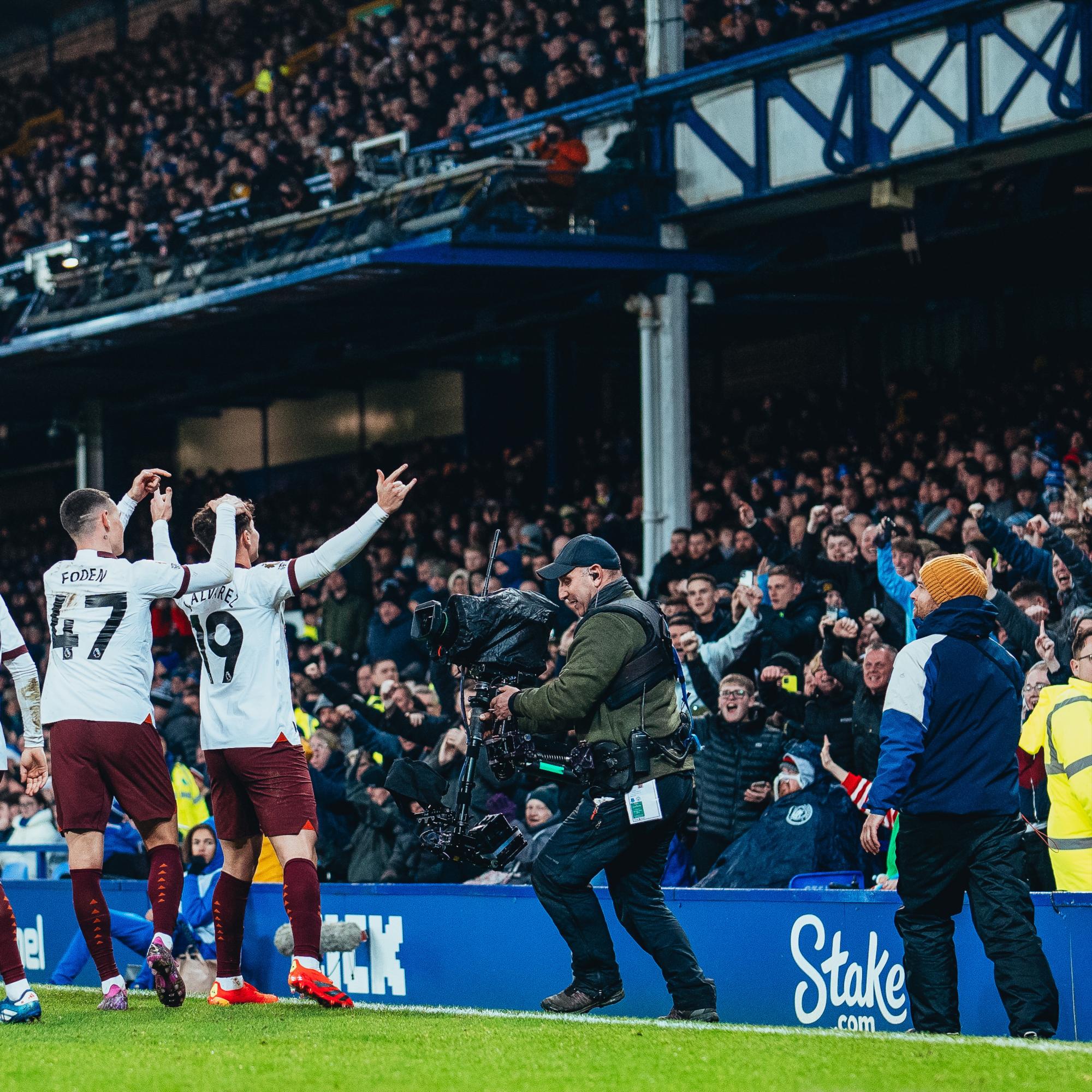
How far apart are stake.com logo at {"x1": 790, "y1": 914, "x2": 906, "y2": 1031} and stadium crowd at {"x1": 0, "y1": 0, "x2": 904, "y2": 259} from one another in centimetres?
1002

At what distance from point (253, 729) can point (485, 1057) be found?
1.97 metres

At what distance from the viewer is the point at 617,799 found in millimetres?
7043

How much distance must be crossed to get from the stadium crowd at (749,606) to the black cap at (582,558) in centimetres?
207

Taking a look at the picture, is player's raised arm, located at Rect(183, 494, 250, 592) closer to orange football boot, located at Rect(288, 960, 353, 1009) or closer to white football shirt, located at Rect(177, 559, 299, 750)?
white football shirt, located at Rect(177, 559, 299, 750)

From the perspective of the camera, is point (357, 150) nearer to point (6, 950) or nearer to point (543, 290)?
point (543, 290)

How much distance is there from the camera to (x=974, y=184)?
16422 mm

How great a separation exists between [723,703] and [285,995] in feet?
8.90

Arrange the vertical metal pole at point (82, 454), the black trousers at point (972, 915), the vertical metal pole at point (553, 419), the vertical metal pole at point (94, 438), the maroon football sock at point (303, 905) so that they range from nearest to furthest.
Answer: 1. the black trousers at point (972, 915)
2. the maroon football sock at point (303, 905)
3. the vertical metal pole at point (553, 419)
4. the vertical metal pole at point (94, 438)
5. the vertical metal pole at point (82, 454)

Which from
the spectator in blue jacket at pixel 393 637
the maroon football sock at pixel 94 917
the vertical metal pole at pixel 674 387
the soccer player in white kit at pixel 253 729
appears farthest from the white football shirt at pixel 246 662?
the vertical metal pole at pixel 674 387

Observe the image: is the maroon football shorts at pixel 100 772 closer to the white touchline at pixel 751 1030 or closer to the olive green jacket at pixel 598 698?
the white touchline at pixel 751 1030

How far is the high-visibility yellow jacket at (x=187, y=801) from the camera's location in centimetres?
1269

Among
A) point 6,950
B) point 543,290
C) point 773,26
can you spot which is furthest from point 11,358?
point 6,950

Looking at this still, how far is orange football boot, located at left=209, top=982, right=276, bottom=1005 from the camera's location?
769cm

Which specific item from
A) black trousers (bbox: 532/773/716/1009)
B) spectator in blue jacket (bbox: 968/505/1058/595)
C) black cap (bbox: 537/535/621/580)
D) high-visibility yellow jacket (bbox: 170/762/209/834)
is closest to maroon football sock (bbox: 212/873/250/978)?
black trousers (bbox: 532/773/716/1009)
